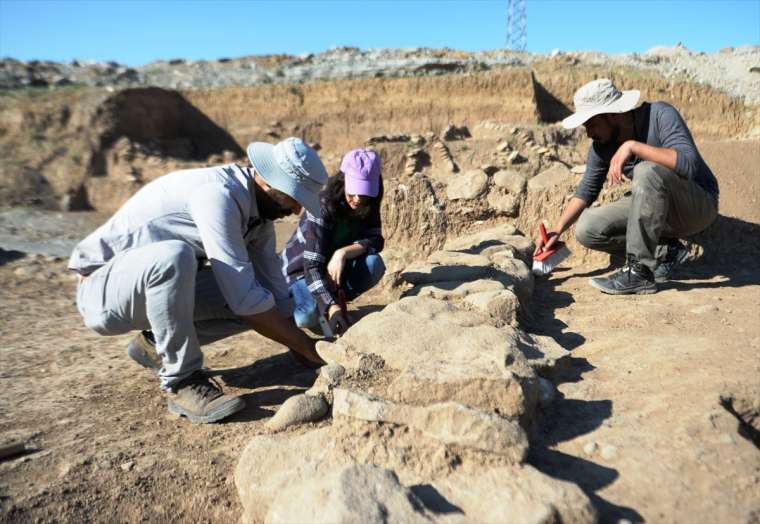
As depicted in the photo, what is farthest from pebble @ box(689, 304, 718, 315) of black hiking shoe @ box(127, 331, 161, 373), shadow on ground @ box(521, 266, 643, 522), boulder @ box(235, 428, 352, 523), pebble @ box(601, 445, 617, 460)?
black hiking shoe @ box(127, 331, 161, 373)

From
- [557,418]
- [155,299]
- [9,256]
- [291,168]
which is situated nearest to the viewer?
[557,418]

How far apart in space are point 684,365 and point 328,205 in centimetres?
180

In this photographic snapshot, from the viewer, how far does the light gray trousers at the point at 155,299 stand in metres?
2.37

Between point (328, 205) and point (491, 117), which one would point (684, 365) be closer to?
point (328, 205)

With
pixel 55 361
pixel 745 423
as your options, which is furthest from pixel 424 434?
pixel 55 361

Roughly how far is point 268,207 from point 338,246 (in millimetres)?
681

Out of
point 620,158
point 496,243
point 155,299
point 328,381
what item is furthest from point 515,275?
point 155,299

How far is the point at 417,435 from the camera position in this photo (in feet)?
5.95

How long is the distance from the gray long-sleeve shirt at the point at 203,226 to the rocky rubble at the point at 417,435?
44cm

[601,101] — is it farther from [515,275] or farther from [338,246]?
[338,246]

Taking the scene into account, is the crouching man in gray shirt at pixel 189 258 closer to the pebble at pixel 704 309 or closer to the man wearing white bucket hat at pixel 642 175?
the man wearing white bucket hat at pixel 642 175

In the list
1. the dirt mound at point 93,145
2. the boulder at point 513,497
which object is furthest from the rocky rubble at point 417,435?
the dirt mound at point 93,145

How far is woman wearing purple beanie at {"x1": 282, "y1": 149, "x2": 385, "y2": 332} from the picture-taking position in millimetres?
2992

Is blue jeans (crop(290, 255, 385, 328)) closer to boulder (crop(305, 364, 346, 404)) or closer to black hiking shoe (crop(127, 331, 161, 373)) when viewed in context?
black hiking shoe (crop(127, 331, 161, 373))
